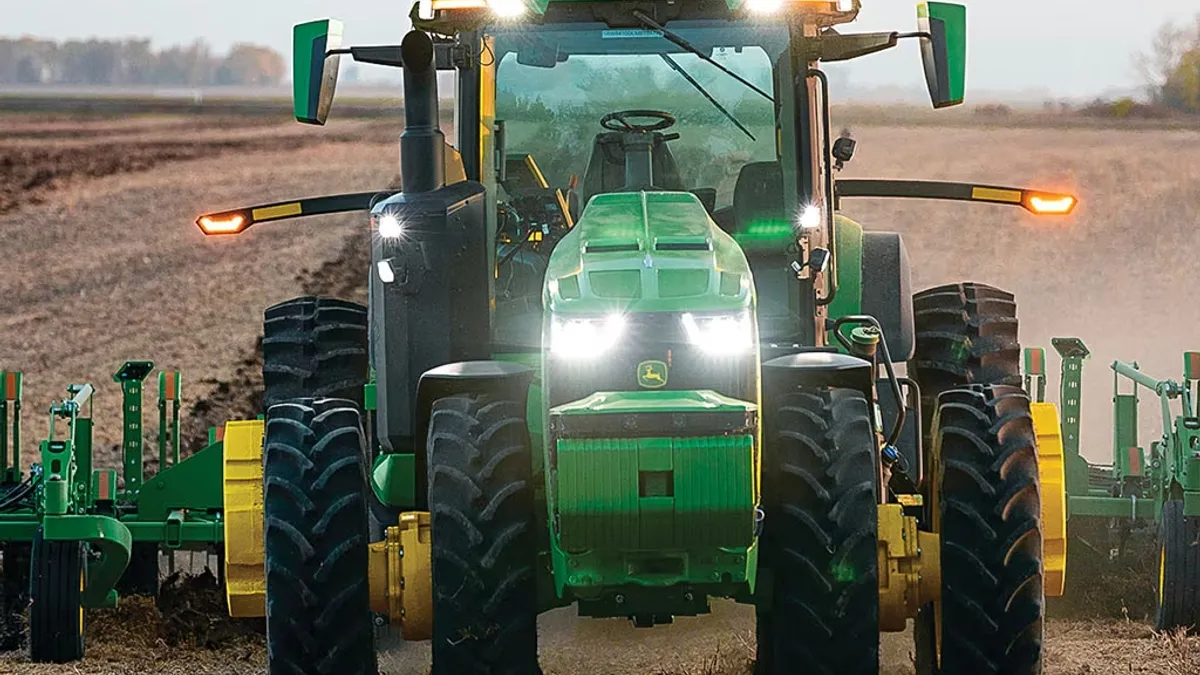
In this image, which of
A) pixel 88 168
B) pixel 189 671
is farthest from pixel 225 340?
pixel 88 168

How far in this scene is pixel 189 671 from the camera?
28.7 ft

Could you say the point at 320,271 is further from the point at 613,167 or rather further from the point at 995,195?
the point at 613,167

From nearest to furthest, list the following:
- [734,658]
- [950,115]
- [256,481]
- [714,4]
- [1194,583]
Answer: [256,481] → [714,4] → [734,658] → [1194,583] → [950,115]

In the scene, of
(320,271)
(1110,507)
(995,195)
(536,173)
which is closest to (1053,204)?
(995,195)

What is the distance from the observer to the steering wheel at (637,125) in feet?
25.1

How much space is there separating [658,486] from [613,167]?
2.17m

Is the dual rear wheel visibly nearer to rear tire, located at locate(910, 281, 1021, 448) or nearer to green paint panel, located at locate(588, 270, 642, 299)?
green paint panel, located at locate(588, 270, 642, 299)

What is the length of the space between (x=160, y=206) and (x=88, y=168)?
7558 mm

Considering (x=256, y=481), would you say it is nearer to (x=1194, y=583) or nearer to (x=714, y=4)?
(x=714, y=4)

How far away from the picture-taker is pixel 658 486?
600 centimetres

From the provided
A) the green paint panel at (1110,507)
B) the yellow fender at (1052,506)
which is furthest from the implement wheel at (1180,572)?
the yellow fender at (1052,506)

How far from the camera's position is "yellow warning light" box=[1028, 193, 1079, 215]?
8805 millimetres

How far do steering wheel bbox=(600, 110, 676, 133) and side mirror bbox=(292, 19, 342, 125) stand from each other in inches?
42.0

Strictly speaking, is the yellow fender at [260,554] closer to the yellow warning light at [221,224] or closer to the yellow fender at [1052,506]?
the yellow warning light at [221,224]
